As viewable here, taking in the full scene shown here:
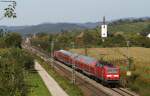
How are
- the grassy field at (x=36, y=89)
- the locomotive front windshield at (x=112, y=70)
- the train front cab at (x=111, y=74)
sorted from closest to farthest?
1. the grassy field at (x=36, y=89)
2. the train front cab at (x=111, y=74)
3. the locomotive front windshield at (x=112, y=70)

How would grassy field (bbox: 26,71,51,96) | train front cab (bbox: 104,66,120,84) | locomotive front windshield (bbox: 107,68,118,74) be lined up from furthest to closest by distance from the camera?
locomotive front windshield (bbox: 107,68,118,74)
train front cab (bbox: 104,66,120,84)
grassy field (bbox: 26,71,51,96)

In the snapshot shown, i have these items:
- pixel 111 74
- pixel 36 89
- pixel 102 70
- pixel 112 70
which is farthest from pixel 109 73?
pixel 36 89

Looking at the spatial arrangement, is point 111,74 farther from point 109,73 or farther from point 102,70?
point 102,70

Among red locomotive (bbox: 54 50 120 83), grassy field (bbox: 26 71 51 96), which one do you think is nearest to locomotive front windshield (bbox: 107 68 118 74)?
red locomotive (bbox: 54 50 120 83)

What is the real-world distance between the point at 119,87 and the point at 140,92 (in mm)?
9352

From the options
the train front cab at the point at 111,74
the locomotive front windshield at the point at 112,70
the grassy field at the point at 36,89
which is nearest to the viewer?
the grassy field at the point at 36,89

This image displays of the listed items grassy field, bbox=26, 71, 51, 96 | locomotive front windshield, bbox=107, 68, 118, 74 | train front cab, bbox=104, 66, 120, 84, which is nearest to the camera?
grassy field, bbox=26, 71, 51, 96

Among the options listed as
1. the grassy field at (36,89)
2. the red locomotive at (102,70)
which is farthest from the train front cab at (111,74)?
the grassy field at (36,89)

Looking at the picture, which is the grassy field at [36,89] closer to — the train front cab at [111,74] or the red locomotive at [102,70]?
the train front cab at [111,74]

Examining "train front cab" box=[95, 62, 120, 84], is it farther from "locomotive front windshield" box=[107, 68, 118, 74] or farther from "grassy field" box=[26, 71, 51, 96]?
"grassy field" box=[26, 71, 51, 96]

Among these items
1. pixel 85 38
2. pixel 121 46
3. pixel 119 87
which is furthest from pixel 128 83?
pixel 85 38

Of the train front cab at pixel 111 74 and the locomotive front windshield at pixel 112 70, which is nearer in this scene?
the train front cab at pixel 111 74

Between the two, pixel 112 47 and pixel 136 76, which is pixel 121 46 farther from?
pixel 136 76

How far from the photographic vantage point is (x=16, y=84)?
56.0 feet
